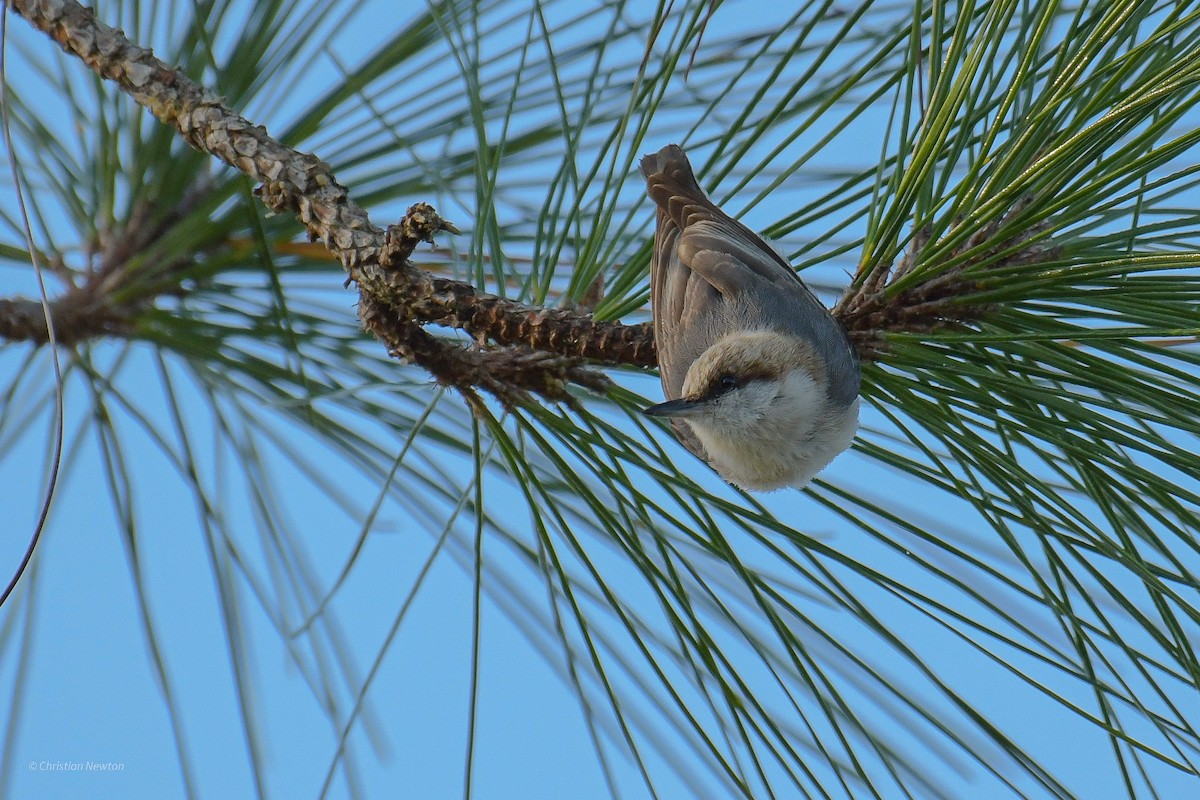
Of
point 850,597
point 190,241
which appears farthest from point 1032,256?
point 190,241

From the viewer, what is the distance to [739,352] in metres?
2.00

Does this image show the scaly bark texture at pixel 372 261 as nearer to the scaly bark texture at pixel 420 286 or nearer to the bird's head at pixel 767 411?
the scaly bark texture at pixel 420 286

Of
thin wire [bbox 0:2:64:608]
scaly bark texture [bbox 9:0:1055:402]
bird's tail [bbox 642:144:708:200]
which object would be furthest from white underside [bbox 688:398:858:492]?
thin wire [bbox 0:2:64:608]

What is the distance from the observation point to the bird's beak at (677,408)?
1708 mm

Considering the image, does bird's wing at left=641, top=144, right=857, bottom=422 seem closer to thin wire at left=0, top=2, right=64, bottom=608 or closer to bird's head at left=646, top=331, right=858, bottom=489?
bird's head at left=646, top=331, right=858, bottom=489

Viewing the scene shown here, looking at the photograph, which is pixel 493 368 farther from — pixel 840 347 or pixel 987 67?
pixel 987 67

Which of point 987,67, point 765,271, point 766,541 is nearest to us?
point 987,67

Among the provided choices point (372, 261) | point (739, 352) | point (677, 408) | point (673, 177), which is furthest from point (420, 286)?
point (673, 177)

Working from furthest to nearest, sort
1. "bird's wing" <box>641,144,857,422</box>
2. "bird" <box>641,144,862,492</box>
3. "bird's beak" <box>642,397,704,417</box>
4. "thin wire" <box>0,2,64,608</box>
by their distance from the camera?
"bird's wing" <box>641,144,857,422</box>, "bird" <box>641,144,862,492</box>, "bird's beak" <box>642,397,704,417</box>, "thin wire" <box>0,2,64,608</box>

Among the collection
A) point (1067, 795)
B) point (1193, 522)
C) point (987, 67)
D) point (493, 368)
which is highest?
point (987, 67)

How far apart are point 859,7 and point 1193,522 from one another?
74 cm

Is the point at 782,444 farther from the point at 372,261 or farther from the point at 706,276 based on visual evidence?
the point at 372,261

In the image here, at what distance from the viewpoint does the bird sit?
189 cm

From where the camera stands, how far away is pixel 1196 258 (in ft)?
3.70
